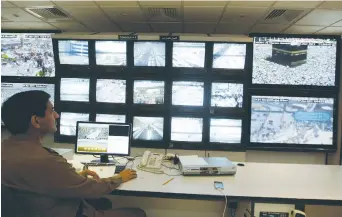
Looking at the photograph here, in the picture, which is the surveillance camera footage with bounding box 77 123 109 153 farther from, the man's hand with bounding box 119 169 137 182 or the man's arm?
the man's arm

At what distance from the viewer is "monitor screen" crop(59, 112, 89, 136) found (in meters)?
3.77

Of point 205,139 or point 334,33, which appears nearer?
point 205,139

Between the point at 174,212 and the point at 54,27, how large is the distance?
362 cm

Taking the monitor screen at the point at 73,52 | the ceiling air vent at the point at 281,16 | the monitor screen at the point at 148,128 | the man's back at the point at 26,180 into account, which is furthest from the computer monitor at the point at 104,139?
the ceiling air vent at the point at 281,16

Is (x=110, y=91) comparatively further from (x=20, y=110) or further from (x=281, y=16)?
(x=281, y=16)

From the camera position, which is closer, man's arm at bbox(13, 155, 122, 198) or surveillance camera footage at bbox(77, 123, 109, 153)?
man's arm at bbox(13, 155, 122, 198)

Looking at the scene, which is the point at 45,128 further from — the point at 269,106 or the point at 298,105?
the point at 298,105

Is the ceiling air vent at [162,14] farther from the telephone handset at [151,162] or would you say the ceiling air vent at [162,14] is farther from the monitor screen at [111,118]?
the telephone handset at [151,162]

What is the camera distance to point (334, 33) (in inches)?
161

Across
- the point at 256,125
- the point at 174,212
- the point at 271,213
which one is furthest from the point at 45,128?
the point at 256,125

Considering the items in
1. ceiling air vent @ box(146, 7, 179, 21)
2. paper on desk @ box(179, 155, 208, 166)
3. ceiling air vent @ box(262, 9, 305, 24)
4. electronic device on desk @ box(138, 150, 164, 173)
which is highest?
ceiling air vent @ box(262, 9, 305, 24)

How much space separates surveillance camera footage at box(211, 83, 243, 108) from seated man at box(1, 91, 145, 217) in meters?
2.32

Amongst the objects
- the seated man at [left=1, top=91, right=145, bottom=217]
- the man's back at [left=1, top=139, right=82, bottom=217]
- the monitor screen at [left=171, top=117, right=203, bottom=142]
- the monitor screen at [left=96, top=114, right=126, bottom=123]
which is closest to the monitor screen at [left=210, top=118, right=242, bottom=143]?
the monitor screen at [left=171, top=117, right=203, bottom=142]

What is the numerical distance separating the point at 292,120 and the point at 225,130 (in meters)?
1.06
